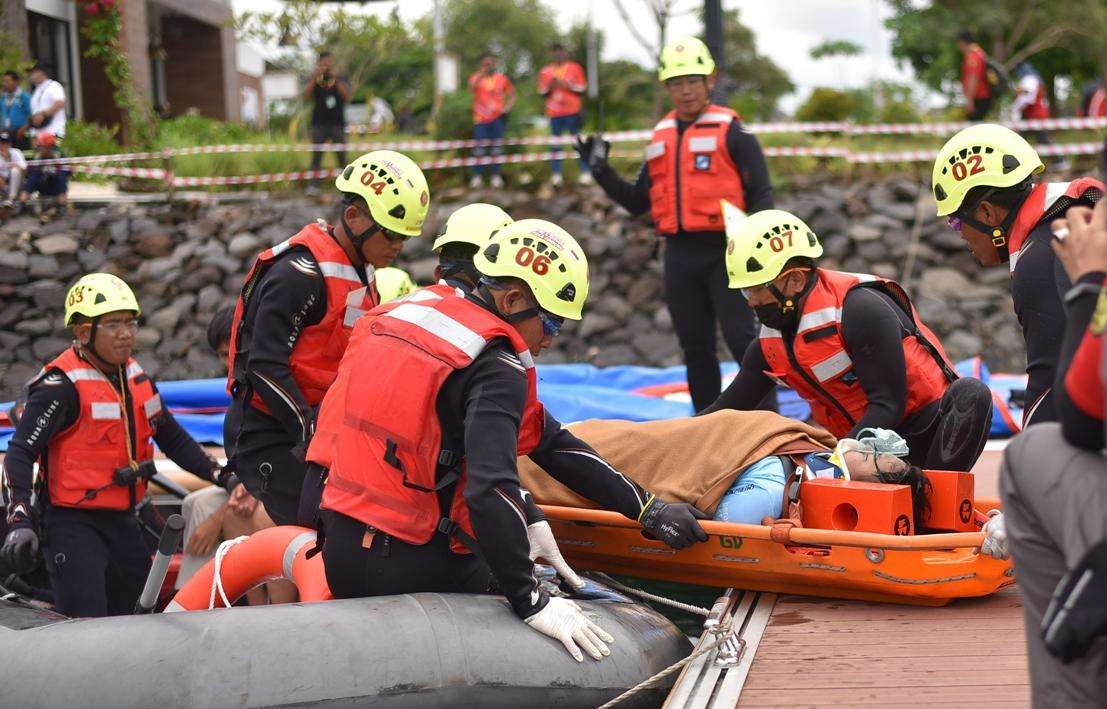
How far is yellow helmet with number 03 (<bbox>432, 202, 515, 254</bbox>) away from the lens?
5070 mm

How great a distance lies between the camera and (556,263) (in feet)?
12.6

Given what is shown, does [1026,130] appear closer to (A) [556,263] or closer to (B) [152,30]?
(A) [556,263]

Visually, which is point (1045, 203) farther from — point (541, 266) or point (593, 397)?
point (593, 397)

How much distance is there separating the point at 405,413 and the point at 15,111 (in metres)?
10.1

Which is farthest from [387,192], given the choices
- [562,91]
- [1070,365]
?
[562,91]

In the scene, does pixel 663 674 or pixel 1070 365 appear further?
pixel 663 674

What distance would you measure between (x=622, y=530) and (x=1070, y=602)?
254 cm

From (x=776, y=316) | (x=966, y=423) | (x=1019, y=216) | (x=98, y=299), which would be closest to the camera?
(x=1019, y=216)

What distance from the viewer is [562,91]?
13742mm

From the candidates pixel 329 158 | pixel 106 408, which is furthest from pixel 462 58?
pixel 106 408

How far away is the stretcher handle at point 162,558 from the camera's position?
14.1 feet

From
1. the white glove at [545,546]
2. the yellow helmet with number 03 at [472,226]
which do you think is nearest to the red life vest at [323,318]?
the yellow helmet with number 03 at [472,226]

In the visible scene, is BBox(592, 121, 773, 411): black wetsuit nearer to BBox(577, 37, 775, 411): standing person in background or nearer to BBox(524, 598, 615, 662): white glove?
BBox(577, 37, 775, 411): standing person in background

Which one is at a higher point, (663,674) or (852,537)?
(852,537)
